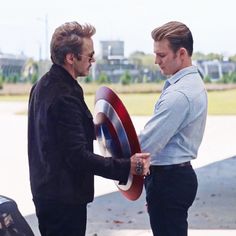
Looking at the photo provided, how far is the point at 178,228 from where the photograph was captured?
2994 millimetres

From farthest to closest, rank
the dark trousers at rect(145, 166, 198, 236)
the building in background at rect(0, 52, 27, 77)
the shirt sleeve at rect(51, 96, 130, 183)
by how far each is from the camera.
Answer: the building in background at rect(0, 52, 27, 77) < the dark trousers at rect(145, 166, 198, 236) < the shirt sleeve at rect(51, 96, 130, 183)

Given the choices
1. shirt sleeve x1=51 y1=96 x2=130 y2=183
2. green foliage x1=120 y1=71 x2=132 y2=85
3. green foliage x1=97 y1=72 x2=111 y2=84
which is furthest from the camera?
green foliage x1=120 y1=71 x2=132 y2=85

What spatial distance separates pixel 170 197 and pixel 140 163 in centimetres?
33

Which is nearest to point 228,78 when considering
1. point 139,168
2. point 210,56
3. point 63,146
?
point 210,56

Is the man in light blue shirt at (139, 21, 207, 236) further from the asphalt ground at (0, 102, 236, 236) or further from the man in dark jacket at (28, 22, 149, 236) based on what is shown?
the asphalt ground at (0, 102, 236, 236)

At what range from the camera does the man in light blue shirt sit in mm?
2783

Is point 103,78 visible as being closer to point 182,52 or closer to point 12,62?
point 12,62

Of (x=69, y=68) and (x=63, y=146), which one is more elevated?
(x=69, y=68)

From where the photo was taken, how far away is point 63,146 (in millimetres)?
2586

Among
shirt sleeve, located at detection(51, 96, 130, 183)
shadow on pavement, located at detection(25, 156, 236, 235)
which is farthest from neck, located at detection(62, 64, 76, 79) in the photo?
shadow on pavement, located at detection(25, 156, 236, 235)

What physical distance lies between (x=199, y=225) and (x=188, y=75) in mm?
3459

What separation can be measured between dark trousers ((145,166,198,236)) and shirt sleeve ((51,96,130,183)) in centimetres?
35

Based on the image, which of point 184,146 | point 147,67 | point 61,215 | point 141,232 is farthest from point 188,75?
point 147,67

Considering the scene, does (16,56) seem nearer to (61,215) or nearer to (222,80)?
(222,80)
